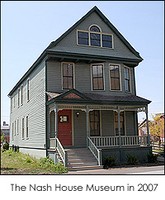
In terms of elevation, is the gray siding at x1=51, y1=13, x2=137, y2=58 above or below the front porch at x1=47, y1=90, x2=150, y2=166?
above

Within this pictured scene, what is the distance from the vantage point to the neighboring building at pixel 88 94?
1366 centimetres

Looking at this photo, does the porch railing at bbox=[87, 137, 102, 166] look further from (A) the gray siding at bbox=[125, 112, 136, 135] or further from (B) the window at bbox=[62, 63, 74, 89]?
(A) the gray siding at bbox=[125, 112, 136, 135]

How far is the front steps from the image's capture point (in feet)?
37.5

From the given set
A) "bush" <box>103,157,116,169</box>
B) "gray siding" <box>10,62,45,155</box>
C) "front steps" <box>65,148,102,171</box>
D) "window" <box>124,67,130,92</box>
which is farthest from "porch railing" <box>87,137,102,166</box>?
"window" <box>124,67,130,92</box>

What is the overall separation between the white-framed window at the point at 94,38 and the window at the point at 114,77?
1333mm

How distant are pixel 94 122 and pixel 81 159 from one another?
329cm

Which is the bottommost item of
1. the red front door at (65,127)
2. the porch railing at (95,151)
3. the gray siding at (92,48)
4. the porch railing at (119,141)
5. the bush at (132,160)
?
the bush at (132,160)

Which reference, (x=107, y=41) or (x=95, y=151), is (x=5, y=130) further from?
(x=95, y=151)

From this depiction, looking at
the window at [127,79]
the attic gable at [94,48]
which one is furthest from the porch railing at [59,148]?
the window at [127,79]

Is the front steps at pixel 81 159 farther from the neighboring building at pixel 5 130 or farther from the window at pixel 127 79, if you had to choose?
the neighboring building at pixel 5 130

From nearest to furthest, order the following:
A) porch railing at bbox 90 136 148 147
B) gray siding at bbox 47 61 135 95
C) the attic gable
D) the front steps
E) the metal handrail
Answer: the metal handrail, the front steps, porch railing at bbox 90 136 148 147, gray siding at bbox 47 61 135 95, the attic gable

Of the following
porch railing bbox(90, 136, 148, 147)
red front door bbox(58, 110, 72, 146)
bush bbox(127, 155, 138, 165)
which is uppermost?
red front door bbox(58, 110, 72, 146)

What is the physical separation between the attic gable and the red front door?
349 centimetres
